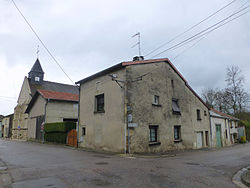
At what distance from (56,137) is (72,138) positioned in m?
3.50

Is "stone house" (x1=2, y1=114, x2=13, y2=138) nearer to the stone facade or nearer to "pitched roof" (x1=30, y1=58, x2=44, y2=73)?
"pitched roof" (x1=30, y1=58, x2=44, y2=73)

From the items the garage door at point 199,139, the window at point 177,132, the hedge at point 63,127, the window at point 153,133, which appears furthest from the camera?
the garage door at point 199,139

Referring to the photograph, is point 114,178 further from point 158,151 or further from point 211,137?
point 211,137

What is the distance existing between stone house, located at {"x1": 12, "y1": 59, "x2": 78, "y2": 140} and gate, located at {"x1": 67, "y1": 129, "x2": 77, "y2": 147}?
691 inches

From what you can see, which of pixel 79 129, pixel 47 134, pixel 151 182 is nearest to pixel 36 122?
pixel 47 134

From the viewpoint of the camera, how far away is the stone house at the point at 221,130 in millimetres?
23219

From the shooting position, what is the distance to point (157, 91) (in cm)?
1555

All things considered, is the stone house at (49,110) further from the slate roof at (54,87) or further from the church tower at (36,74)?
the church tower at (36,74)

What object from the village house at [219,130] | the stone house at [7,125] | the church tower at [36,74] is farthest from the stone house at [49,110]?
the village house at [219,130]

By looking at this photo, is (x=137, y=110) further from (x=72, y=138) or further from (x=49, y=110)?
(x=49, y=110)

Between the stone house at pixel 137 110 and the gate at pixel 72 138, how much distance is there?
948mm

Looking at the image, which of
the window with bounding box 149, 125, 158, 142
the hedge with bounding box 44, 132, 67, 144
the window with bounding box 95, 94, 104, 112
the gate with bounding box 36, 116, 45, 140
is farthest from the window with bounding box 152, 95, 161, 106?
the gate with bounding box 36, 116, 45, 140

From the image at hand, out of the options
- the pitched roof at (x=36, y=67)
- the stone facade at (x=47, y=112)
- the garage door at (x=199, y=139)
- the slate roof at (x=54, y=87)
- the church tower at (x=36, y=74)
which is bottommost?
the garage door at (x=199, y=139)

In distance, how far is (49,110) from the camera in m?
24.5
